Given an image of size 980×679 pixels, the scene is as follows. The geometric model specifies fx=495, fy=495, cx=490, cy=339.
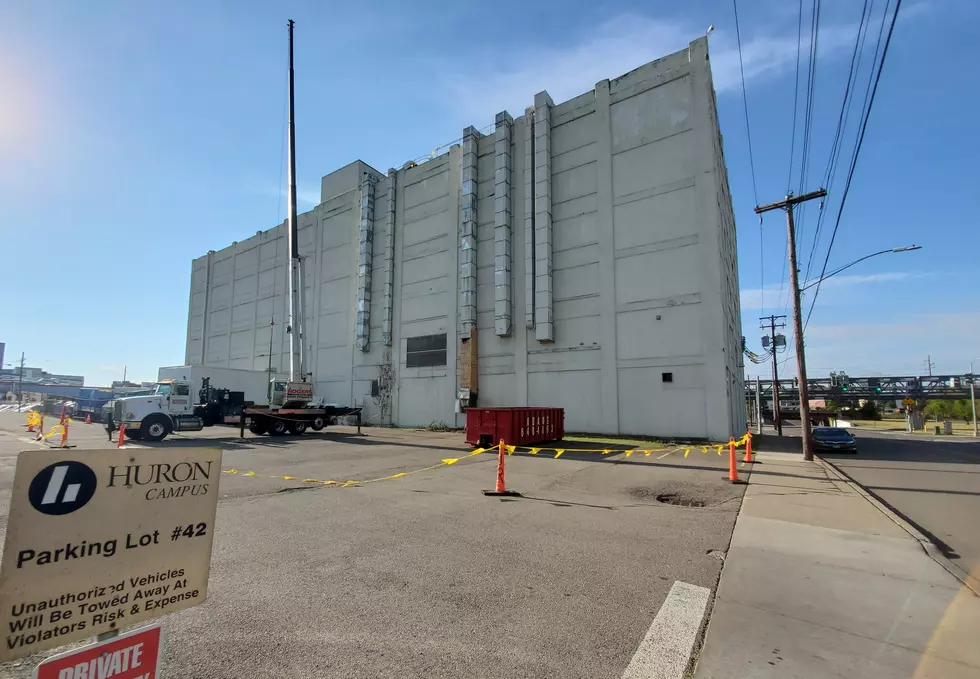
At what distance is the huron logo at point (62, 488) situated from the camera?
1.92m

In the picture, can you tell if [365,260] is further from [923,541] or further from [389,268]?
[923,541]

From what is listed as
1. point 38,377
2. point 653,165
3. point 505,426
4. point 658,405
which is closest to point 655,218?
point 653,165

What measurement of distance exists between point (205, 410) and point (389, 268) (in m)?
16.5

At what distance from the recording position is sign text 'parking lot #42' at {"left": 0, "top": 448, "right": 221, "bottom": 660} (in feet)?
6.10

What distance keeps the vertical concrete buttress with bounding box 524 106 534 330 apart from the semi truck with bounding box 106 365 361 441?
37.8ft

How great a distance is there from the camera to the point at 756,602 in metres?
4.51

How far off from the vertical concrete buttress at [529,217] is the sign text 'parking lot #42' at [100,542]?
2706cm

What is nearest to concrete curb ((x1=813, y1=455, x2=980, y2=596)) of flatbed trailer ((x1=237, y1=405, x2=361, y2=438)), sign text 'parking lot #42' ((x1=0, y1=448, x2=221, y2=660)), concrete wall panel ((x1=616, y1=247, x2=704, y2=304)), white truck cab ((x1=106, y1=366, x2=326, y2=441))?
sign text 'parking lot #42' ((x1=0, y1=448, x2=221, y2=660))

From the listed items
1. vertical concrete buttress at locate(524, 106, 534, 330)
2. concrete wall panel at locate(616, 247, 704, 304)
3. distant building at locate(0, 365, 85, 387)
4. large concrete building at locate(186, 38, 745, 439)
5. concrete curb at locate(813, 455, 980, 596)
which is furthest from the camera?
distant building at locate(0, 365, 85, 387)

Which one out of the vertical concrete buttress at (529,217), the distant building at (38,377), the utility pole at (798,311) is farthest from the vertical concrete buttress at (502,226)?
the distant building at (38,377)

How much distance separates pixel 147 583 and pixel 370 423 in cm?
3580

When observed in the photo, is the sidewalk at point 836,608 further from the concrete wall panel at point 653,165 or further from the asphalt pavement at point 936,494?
the concrete wall panel at point 653,165

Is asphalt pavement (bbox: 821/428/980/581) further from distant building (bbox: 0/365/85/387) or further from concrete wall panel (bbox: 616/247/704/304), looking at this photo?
distant building (bbox: 0/365/85/387)

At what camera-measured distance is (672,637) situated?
12.5 ft
